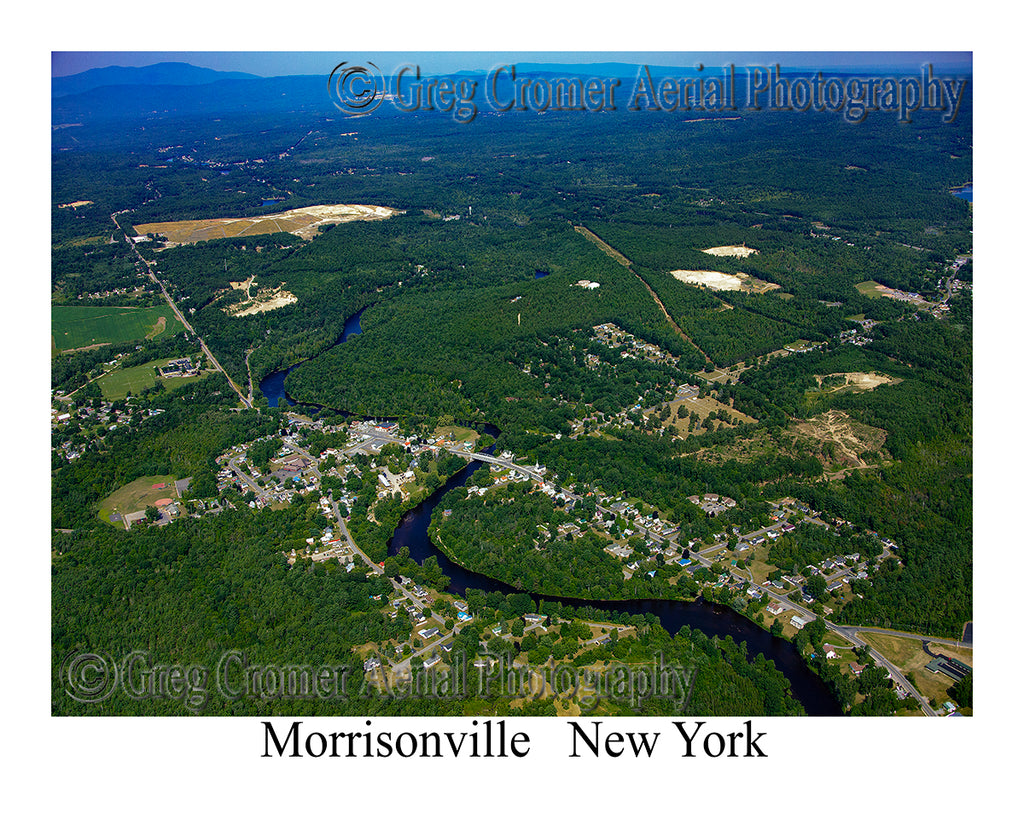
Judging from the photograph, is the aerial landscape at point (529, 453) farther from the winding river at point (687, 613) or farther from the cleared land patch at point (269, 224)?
the cleared land patch at point (269, 224)

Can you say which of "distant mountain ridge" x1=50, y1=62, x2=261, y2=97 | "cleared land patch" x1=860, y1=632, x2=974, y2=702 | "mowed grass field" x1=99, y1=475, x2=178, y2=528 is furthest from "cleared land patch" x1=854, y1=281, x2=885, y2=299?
"distant mountain ridge" x1=50, y1=62, x2=261, y2=97

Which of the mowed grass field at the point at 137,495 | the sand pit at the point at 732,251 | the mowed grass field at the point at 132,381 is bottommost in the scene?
the mowed grass field at the point at 137,495

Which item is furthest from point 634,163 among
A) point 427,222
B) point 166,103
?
point 166,103

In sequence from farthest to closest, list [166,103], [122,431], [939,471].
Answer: [166,103] → [122,431] → [939,471]

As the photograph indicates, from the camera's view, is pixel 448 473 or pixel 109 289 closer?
pixel 448 473

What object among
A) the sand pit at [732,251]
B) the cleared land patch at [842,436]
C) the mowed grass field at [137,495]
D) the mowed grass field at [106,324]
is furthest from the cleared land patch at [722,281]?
the mowed grass field at [137,495]

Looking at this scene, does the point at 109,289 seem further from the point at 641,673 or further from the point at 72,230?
the point at 641,673

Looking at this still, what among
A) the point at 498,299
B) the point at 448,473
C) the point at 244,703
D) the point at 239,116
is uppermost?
the point at 239,116
